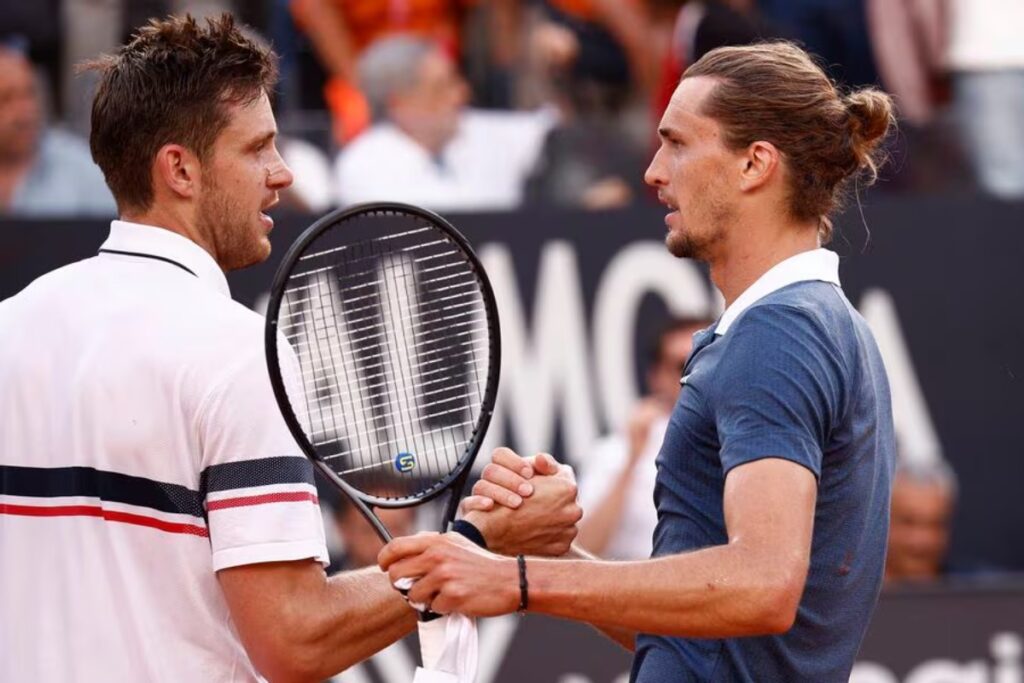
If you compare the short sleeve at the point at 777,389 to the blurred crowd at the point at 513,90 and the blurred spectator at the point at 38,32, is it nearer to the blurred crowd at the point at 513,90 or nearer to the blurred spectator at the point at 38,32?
the blurred crowd at the point at 513,90

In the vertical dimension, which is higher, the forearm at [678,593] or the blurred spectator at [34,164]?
the blurred spectator at [34,164]

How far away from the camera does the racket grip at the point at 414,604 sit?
2.88 m

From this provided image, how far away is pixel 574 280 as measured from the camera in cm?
669

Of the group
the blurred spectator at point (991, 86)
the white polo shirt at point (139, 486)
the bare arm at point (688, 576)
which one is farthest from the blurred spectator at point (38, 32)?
the bare arm at point (688, 576)

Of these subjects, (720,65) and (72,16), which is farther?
(72,16)

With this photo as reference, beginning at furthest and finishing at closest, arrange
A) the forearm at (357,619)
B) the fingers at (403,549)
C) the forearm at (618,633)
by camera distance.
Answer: the forearm at (618,633) < the forearm at (357,619) < the fingers at (403,549)

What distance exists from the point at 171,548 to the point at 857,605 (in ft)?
3.78

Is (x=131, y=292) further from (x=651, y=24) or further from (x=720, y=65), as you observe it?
(x=651, y=24)

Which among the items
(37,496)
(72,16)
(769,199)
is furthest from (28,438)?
(72,16)

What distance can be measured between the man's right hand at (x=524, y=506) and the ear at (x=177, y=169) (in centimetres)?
72

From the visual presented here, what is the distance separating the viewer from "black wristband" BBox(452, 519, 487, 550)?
3.05 m

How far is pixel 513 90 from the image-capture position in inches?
282

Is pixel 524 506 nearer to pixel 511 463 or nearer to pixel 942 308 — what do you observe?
pixel 511 463

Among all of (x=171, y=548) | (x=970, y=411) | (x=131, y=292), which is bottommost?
(x=970, y=411)
